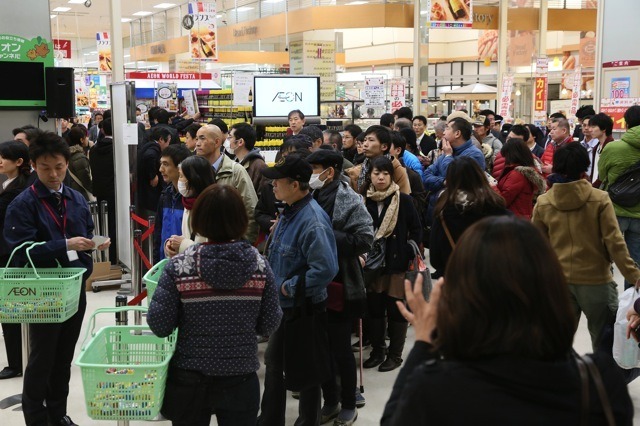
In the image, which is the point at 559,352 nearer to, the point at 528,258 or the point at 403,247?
the point at 528,258

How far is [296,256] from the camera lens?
366cm

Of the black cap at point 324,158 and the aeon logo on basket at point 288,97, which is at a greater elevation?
the aeon logo on basket at point 288,97

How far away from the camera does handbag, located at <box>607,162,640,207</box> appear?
559 cm

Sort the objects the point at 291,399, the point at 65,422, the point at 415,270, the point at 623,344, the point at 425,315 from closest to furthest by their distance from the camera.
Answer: the point at 425,315, the point at 623,344, the point at 65,422, the point at 291,399, the point at 415,270

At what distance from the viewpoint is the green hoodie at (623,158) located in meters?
5.66

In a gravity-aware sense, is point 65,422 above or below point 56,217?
below

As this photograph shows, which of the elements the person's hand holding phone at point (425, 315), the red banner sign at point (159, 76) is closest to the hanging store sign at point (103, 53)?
the red banner sign at point (159, 76)

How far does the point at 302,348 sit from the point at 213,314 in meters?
0.99

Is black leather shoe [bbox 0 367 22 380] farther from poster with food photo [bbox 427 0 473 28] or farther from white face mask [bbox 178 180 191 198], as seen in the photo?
poster with food photo [bbox 427 0 473 28]

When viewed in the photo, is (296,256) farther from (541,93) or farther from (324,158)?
(541,93)

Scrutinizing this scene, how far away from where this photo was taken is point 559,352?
1479 millimetres

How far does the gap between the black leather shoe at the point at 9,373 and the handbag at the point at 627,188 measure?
4680mm

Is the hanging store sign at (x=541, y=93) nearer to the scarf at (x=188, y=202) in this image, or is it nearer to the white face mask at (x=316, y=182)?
the white face mask at (x=316, y=182)

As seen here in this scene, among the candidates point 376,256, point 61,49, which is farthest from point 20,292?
point 61,49
